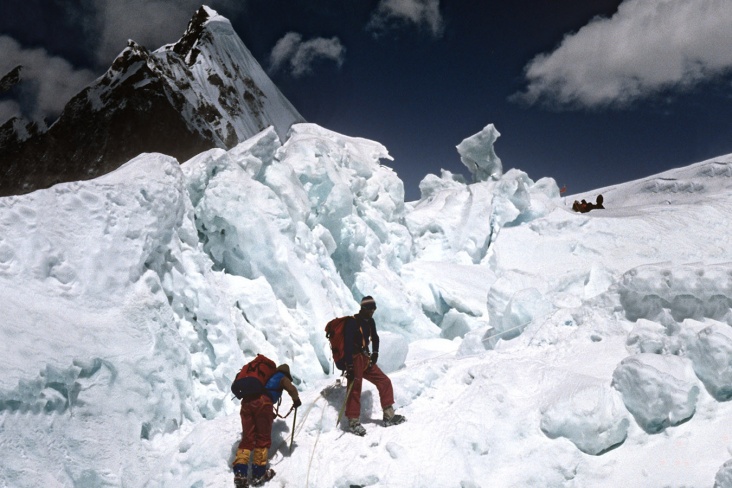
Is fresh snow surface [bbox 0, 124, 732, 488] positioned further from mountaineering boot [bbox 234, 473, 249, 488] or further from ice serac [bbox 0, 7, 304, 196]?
ice serac [bbox 0, 7, 304, 196]

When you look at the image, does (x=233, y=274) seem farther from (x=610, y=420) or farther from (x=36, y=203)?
(x=610, y=420)

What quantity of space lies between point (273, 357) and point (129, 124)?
1571 inches

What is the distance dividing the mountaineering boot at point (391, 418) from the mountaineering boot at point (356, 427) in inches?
8.4

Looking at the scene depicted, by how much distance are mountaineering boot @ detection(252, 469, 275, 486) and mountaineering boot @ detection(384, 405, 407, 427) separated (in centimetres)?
99

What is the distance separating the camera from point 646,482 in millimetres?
2969

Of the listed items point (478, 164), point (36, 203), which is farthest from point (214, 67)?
point (36, 203)

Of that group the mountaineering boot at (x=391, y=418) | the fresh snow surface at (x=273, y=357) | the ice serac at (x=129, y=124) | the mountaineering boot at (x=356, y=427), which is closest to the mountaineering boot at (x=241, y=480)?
the fresh snow surface at (x=273, y=357)

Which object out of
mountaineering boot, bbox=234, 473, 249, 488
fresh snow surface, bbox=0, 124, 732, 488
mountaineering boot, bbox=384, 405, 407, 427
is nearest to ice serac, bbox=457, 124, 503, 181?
fresh snow surface, bbox=0, 124, 732, 488

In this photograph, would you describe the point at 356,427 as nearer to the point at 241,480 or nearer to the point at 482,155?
the point at 241,480

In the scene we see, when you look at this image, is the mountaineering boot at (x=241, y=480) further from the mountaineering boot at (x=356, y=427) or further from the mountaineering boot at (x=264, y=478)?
the mountaineering boot at (x=356, y=427)

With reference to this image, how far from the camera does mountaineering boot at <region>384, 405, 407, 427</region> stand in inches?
154

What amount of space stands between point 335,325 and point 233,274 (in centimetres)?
358

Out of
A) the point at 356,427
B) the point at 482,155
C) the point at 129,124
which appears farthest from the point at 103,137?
the point at 356,427

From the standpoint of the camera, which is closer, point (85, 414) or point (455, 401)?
point (85, 414)
